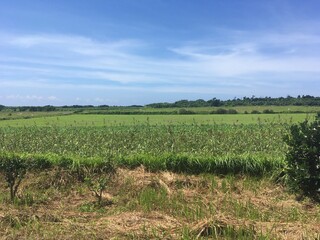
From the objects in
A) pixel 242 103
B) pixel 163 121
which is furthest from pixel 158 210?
pixel 242 103

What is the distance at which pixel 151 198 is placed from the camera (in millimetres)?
8406

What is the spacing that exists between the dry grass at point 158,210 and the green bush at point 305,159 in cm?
34

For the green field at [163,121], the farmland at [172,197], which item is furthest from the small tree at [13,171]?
the green field at [163,121]

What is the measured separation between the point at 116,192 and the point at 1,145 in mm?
8038

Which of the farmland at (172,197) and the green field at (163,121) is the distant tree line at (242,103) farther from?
the farmland at (172,197)

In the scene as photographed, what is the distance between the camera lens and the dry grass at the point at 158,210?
5984mm

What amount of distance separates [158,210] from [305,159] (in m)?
3.39

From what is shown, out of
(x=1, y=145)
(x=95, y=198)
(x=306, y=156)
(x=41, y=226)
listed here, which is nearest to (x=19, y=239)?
(x=41, y=226)

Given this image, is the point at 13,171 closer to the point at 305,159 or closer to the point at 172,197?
the point at 172,197

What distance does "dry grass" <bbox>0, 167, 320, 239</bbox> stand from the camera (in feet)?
19.6

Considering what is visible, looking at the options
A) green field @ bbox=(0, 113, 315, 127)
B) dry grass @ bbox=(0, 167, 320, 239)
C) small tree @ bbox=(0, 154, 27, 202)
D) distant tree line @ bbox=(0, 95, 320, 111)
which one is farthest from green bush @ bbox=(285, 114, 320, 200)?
distant tree line @ bbox=(0, 95, 320, 111)

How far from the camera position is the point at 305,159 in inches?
322

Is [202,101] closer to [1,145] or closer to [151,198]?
[1,145]

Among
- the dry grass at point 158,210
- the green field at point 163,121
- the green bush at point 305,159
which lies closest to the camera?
the dry grass at point 158,210
